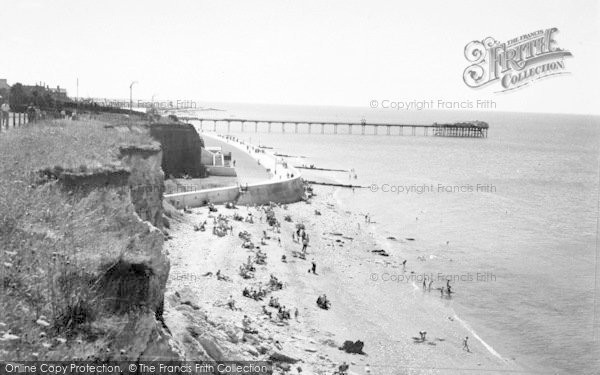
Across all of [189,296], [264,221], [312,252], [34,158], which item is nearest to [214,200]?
[264,221]

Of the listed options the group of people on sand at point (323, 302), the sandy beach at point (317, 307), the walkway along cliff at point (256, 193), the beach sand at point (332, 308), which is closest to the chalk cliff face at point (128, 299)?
the sandy beach at point (317, 307)

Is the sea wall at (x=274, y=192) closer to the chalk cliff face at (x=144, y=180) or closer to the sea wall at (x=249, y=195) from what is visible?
the sea wall at (x=249, y=195)

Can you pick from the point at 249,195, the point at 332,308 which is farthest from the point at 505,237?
the point at 332,308

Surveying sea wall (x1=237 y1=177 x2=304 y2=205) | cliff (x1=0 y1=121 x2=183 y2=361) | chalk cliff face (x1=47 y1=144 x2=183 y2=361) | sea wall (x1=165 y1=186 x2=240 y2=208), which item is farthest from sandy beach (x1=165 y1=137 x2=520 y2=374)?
sea wall (x1=237 y1=177 x2=304 y2=205)

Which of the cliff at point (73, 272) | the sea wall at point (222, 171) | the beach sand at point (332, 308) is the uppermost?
the cliff at point (73, 272)

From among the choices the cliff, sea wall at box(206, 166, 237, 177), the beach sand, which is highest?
the cliff

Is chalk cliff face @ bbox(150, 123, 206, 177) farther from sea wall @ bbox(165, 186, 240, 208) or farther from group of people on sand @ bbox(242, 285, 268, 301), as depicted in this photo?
group of people on sand @ bbox(242, 285, 268, 301)
